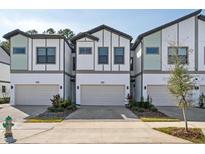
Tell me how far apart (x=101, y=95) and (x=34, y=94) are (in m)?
6.15

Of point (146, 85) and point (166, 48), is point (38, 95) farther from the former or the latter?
point (166, 48)

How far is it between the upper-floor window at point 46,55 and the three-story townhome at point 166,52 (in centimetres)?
804

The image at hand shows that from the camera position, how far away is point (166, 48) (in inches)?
1006

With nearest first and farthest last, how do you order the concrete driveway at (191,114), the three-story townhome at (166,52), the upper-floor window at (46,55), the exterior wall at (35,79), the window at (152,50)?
the concrete driveway at (191,114) < the three-story townhome at (166,52) < the window at (152,50) < the exterior wall at (35,79) < the upper-floor window at (46,55)

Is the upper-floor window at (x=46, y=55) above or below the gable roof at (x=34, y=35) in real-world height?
below

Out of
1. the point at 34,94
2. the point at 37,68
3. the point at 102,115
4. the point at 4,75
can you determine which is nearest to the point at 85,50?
the point at 37,68

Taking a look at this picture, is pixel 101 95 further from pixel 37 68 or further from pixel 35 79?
pixel 37 68

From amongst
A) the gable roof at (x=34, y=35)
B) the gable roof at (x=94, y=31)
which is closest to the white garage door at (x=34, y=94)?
the gable roof at (x=34, y=35)

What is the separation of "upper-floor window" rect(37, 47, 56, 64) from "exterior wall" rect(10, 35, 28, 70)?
1232 millimetres

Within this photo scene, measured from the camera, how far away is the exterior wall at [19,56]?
26.3 metres

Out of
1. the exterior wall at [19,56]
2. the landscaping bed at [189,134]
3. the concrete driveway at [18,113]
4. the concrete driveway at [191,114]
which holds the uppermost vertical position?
the exterior wall at [19,56]

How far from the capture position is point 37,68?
2627 cm

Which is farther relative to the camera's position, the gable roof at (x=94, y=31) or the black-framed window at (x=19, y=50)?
the black-framed window at (x=19, y=50)

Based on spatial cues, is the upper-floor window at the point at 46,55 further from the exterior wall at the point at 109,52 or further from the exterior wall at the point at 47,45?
the exterior wall at the point at 109,52
